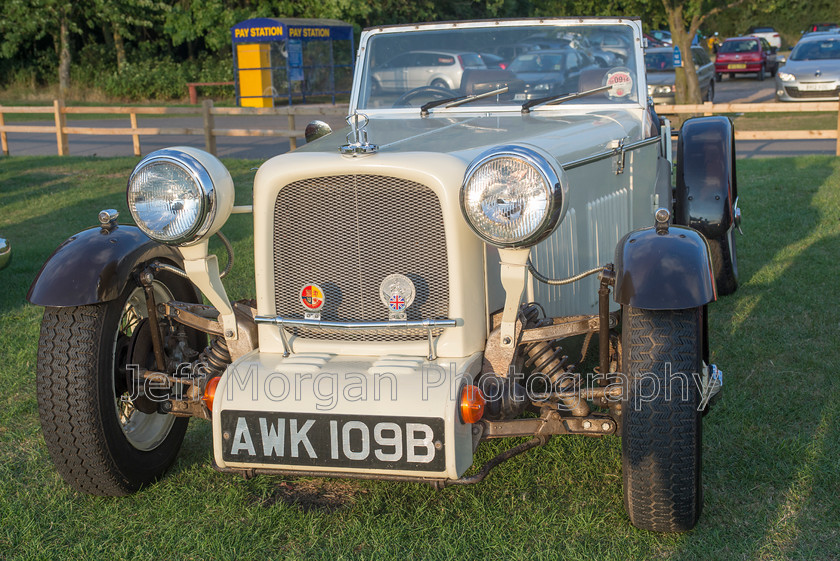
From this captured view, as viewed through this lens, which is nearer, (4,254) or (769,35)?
(4,254)

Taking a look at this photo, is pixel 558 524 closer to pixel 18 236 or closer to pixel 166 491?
pixel 166 491

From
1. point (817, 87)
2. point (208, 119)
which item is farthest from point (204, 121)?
point (817, 87)

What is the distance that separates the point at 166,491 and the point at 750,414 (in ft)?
8.27

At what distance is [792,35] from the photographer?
55.0 metres

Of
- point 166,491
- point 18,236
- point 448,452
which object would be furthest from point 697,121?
point 18,236

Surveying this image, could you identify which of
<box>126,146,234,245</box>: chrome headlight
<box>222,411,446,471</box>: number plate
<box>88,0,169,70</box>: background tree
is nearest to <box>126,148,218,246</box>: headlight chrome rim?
<box>126,146,234,245</box>: chrome headlight

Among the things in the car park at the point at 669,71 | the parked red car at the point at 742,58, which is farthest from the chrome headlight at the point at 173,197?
the parked red car at the point at 742,58

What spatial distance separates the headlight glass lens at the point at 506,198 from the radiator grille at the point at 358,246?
23cm

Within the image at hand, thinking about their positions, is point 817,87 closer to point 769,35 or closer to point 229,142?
point 229,142

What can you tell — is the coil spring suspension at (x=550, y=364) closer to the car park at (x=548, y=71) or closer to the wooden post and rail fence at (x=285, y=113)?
the car park at (x=548, y=71)

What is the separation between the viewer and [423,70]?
4477 millimetres

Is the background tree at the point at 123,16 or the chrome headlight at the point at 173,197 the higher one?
the background tree at the point at 123,16

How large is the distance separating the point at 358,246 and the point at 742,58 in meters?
29.5

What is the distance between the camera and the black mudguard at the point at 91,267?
3018 millimetres
